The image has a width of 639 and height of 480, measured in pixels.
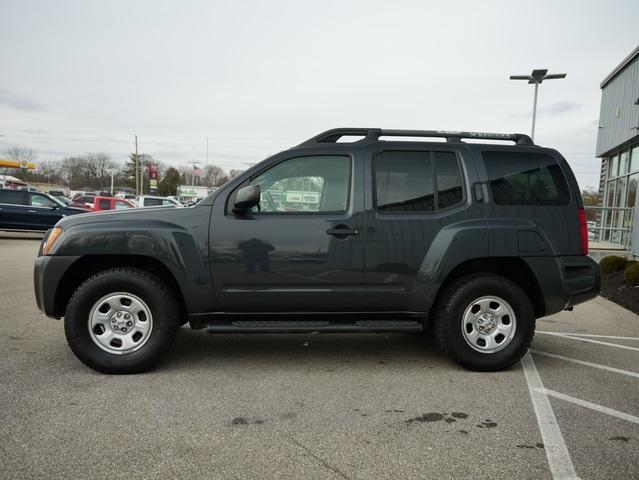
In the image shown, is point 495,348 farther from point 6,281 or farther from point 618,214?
point 618,214

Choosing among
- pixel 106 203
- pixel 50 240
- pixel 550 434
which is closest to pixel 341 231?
pixel 550 434

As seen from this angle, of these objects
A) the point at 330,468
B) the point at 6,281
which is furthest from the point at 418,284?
the point at 6,281

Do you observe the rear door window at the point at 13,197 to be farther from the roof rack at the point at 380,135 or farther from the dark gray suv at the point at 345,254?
the roof rack at the point at 380,135

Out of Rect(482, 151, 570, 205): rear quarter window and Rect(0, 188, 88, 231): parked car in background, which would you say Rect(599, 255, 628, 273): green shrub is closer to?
Rect(482, 151, 570, 205): rear quarter window

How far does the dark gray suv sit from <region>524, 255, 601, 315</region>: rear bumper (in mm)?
14

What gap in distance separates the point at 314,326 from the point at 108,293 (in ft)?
5.65

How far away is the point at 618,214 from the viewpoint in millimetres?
17844

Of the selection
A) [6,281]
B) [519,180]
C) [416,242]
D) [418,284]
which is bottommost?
[6,281]

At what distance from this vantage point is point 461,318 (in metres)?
4.33

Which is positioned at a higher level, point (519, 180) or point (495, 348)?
point (519, 180)

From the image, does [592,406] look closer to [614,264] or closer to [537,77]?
[614,264]

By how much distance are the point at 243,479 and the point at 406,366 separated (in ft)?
7.60

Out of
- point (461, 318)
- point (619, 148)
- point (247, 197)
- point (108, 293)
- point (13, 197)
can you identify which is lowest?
point (461, 318)

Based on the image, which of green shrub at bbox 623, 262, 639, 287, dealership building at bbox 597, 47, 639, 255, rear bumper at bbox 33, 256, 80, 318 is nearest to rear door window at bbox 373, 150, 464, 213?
rear bumper at bbox 33, 256, 80, 318
